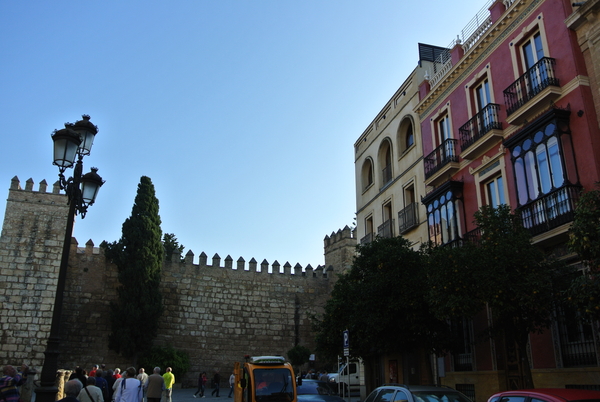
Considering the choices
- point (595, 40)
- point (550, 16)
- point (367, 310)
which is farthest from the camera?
point (367, 310)

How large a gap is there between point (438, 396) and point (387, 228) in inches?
454

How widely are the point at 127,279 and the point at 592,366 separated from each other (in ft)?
68.6

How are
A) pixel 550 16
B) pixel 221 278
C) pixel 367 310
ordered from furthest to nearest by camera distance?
pixel 221 278 → pixel 367 310 → pixel 550 16

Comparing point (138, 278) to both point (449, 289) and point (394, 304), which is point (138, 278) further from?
point (449, 289)

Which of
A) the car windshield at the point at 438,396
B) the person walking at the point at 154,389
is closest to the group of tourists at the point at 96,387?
the person walking at the point at 154,389

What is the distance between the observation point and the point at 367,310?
1316cm

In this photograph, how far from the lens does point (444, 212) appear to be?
1511 cm

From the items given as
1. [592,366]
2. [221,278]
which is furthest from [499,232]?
[221,278]

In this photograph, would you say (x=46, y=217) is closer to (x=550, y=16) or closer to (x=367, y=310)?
(x=367, y=310)

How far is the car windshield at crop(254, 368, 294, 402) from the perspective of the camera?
1088 cm

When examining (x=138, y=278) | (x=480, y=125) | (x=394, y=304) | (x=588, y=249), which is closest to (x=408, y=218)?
(x=480, y=125)

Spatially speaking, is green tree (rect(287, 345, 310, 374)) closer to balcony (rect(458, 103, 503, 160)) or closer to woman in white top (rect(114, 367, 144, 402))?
balcony (rect(458, 103, 503, 160))

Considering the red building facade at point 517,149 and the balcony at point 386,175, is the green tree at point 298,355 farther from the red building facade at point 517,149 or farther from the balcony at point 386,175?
the red building facade at point 517,149

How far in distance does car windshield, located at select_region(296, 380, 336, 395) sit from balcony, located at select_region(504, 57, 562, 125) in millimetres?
9052
